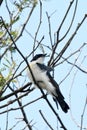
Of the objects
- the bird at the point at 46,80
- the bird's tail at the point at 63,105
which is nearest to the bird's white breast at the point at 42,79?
the bird at the point at 46,80

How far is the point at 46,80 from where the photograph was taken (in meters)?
3.61

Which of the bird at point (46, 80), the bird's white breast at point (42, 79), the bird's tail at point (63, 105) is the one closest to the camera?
the bird's tail at point (63, 105)

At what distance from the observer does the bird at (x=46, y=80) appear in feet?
10.8

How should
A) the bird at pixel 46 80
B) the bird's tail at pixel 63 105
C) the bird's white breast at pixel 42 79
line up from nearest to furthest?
the bird's tail at pixel 63 105 → the bird at pixel 46 80 → the bird's white breast at pixel 42 79

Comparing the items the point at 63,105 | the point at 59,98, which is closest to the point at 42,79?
the point at 59,98

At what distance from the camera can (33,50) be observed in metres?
3.12

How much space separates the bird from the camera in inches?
129

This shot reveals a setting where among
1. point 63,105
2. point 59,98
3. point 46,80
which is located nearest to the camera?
point 63,105

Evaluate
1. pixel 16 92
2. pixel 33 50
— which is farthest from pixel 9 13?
pixel 16 92

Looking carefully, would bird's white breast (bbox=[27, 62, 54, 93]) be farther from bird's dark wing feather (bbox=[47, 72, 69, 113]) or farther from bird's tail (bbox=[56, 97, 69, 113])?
bird's tail (bbox=[56, 97, 69, 113])

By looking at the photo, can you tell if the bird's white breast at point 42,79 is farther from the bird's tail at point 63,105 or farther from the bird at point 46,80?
Result: the bird's tail at point 63,105

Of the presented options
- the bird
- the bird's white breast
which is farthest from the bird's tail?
the bird's white breast

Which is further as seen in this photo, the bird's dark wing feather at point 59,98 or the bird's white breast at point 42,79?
the bird's white breast at point 42,79

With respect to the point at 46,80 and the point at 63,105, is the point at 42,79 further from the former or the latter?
the point at 63,105
